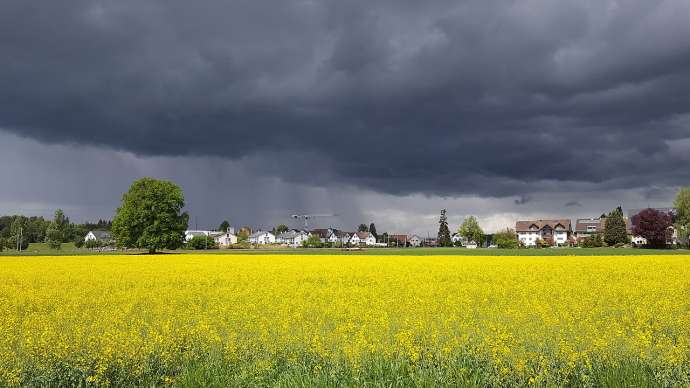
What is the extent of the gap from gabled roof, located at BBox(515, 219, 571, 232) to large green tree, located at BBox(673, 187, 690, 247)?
74839 millimetres

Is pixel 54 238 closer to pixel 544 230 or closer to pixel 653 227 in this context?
pixel 653 227

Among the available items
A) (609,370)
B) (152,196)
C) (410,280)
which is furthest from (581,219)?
(609,370)

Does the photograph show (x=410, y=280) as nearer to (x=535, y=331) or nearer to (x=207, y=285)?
(x=207, y=285)

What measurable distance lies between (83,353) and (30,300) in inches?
351

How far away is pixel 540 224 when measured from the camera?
19062 centimetres

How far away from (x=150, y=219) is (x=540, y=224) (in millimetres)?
148130

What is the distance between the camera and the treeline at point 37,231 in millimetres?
117875

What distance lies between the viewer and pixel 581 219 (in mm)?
199875

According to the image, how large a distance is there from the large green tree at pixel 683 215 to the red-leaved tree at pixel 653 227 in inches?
121

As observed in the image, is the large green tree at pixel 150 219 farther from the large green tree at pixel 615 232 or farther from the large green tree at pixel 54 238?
the large green tree at pixel 615 232

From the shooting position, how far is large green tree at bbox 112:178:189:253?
3123 inches

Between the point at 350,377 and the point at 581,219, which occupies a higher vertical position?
the point at 581,219

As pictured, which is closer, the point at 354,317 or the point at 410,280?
the point at 354,317

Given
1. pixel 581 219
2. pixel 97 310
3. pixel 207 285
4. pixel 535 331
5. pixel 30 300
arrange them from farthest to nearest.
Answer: pixel 581 219 < pixel 207 285 < pixel 30 300 < pixel 97 310 < pixel 535 331
